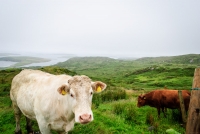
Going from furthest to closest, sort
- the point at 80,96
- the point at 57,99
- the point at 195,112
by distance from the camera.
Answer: the point at 57,99 → the point at 80,96 → the point at 195,112

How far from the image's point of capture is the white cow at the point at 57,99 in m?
4.40

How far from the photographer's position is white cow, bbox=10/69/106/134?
14.4 ft

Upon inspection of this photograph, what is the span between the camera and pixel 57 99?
17.5ft

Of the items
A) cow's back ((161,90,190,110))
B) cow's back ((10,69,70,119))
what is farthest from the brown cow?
cow's back ((10,69,70,119))

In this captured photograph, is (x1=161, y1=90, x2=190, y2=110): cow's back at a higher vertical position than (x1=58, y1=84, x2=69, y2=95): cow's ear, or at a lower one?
lower

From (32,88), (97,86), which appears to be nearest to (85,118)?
(97,86)

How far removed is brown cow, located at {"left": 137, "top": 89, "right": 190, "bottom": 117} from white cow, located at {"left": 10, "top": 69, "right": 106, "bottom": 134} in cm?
703

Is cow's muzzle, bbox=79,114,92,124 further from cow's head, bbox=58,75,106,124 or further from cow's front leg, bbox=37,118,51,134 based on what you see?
cow's front leg, bbox=37,118,51,134

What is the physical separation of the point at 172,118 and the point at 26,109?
324 inches

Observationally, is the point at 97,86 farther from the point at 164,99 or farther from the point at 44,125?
the point at 164,99

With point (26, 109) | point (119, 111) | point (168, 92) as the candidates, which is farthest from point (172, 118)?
point (26, 109)

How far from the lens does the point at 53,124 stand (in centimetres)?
544

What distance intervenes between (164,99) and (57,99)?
808 centimetres

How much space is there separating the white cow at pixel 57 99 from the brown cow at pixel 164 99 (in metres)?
7.03
